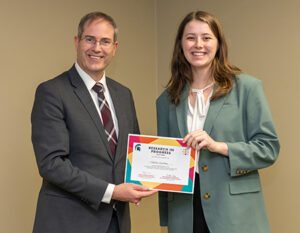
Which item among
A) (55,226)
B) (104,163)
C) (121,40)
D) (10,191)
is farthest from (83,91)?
(121,40)

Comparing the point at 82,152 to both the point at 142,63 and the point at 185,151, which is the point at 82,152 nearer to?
the point at 185,151

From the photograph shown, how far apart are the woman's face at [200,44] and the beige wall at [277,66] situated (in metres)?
1.29

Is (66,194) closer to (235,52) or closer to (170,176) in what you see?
(170,176)

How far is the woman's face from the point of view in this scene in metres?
2.21

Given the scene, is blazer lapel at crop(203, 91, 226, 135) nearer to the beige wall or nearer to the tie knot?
the tie knot

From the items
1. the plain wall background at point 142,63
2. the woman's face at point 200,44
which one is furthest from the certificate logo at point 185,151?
the plain wall background at point 142,63

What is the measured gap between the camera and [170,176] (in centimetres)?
214

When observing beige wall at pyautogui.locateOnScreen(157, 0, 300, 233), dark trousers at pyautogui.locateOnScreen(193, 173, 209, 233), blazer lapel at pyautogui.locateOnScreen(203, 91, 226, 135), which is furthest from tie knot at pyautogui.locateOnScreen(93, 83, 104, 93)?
beige wall at pyautogui.locateOnScreen(157, 0, 300, 233)

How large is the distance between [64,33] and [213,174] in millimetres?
1766

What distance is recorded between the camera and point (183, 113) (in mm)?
2252

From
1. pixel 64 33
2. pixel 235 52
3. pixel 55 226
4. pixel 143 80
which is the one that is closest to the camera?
pixel 55 226

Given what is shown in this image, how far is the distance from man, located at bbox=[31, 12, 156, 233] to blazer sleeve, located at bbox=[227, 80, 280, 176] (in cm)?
52

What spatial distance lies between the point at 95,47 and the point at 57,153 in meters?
0.64

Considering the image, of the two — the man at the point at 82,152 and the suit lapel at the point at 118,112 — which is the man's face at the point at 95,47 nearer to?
the man at the point at 82,152
